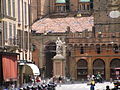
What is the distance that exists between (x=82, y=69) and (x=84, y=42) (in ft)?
17.1

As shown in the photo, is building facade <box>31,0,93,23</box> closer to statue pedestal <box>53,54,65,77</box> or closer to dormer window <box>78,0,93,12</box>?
Result: dormer window <box>78,0,93,12</box>

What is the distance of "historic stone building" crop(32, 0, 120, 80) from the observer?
11312cm

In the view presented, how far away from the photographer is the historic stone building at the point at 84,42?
11312cm

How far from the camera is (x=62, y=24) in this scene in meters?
125

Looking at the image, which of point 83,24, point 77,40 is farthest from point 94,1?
point 77,40

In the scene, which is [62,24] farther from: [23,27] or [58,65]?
[23,27]

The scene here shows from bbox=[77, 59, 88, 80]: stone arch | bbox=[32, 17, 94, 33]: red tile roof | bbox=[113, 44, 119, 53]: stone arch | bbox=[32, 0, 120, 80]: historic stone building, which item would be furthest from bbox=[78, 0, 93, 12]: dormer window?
bbox=[113, 44, 119, 53]: stone arch

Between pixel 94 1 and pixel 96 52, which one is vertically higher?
pixel 94 1

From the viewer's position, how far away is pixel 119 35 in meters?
113

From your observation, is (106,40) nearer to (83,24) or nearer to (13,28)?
(83,24)

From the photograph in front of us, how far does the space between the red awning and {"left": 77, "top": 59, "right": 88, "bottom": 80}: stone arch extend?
172 ft

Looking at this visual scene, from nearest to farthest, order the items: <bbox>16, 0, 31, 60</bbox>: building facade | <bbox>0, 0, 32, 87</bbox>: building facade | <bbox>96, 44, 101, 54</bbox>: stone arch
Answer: <bbox>0, 0, 32, 87</bbox>: building facade
<bbox>16, 0, 31, 60</bbox>: building facade
<bbox>96, 44, 101, 54</bbox>: stone arch

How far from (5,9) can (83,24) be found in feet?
209

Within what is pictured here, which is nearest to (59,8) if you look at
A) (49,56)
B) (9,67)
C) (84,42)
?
(49,56)
